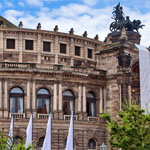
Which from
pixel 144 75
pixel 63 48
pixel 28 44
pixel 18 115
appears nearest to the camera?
pixel 144 75

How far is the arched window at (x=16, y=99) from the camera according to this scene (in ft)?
208

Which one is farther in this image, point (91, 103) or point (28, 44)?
point (28, 44)

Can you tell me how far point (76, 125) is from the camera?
212 ft

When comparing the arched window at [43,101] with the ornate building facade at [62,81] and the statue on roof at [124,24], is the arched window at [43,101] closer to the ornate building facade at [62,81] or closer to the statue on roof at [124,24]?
the ornate building facade at [62,81]

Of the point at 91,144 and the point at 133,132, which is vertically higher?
the point at 133,132

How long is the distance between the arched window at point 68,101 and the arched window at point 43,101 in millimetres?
2275

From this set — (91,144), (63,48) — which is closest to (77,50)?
(63,48)

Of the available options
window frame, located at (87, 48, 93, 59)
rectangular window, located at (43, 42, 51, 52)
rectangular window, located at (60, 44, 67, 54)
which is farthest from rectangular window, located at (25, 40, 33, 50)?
window frame, located at (87, 48, 93, 59)

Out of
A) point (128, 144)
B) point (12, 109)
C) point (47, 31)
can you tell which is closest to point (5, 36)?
point (47, 31)

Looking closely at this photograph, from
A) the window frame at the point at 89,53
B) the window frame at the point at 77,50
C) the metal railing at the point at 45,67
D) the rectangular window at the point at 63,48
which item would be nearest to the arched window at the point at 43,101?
the metal railing at the point at 45,67

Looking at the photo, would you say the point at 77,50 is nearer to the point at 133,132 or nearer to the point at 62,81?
the point at 62,81

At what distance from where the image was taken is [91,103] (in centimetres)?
6794

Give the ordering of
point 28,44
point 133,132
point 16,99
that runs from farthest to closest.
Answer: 1. point 28,44
2. point 16,99
3. point 133,132

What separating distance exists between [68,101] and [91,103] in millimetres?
3570
